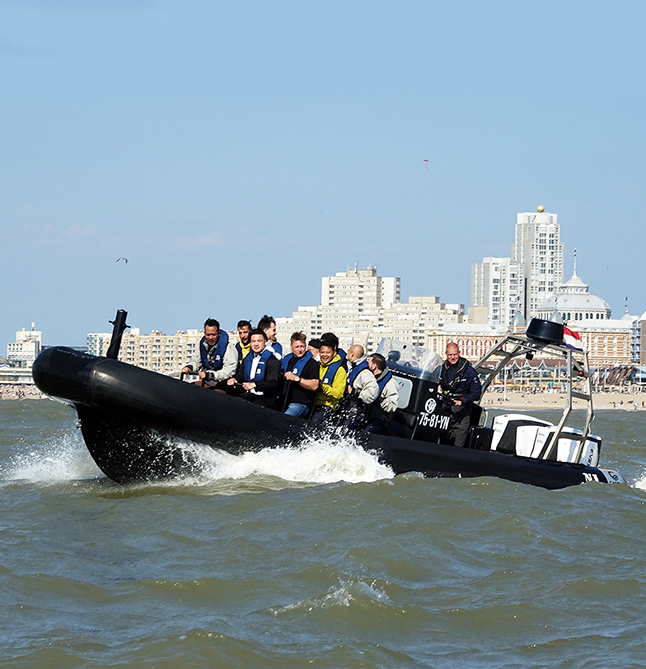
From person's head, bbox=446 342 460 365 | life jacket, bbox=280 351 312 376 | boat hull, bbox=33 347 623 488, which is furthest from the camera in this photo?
person's head, bbox=446 342 460 365

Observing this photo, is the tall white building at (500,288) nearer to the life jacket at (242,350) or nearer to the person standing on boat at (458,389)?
the person standing on boat at (458,389)

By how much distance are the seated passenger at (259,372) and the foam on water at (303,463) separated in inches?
20.8

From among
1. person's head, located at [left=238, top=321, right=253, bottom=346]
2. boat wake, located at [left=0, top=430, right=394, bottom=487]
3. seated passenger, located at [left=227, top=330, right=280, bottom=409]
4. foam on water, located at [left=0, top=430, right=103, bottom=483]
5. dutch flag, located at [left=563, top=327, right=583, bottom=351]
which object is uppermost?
dutch flag, located at [left=563, top=327, right=583, bottom=351]

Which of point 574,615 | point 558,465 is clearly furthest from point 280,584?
point 558,465

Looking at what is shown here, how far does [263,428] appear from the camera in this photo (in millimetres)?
9078

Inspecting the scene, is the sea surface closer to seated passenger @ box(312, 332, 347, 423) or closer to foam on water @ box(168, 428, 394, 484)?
foam on water @ box(168, 428, 394, 484)

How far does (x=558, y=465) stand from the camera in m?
10.2

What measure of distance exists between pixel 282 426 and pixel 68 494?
1930 millimetres

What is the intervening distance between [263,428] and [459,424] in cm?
222

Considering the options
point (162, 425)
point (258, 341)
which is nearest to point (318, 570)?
point (162, 425)

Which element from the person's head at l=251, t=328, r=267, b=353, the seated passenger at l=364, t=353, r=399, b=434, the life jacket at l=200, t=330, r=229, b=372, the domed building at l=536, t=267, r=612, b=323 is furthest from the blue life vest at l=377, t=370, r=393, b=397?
the domed building at l=536, t=267, r=612, b=323

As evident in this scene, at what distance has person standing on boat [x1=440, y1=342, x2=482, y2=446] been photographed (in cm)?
1014

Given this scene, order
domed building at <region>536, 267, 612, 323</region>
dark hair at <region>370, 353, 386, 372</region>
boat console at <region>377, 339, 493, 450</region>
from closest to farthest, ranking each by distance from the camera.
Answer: dark hair at <region>370, 353, 386, 372</region>
boat console at <region>377, 339, 493, 450</region>
domed building at <region>536, 267, 612, 323</region>

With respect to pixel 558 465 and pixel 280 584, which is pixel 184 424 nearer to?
pixel 280 584
